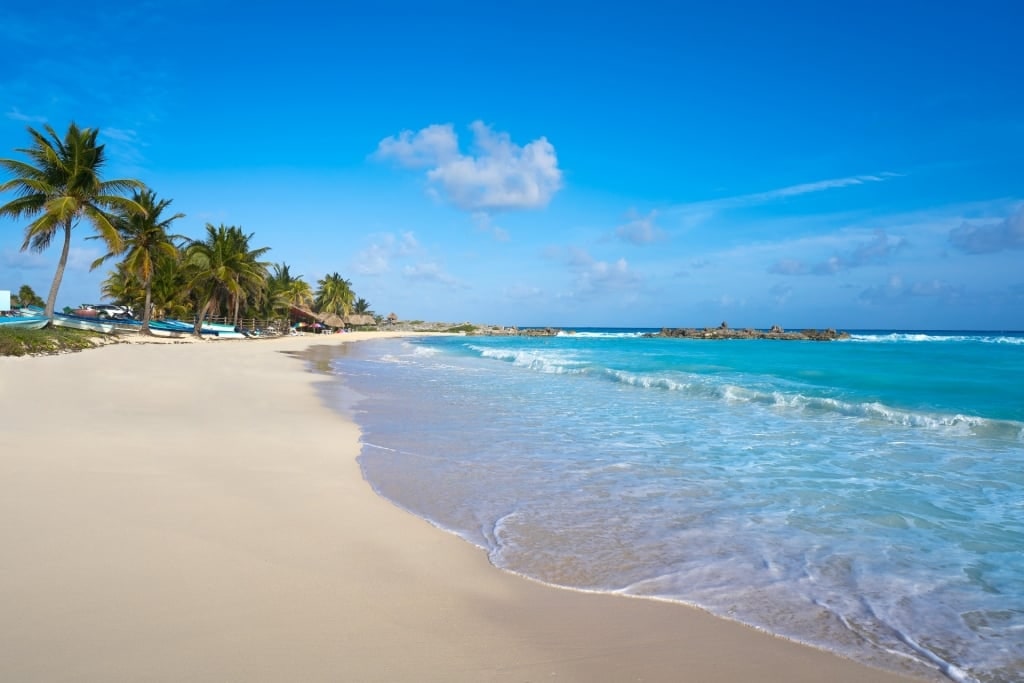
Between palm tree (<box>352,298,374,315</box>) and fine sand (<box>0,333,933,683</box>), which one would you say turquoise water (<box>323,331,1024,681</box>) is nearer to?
fine sand (<box>0,333,933,683</box>)

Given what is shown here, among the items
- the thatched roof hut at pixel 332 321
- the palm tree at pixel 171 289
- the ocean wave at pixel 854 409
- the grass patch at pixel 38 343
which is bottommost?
the ocean wave at pixel 854 409

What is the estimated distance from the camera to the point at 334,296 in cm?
8856

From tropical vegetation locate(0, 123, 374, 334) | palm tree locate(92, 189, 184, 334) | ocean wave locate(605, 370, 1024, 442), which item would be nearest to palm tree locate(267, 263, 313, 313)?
tropical vegetation locate(0, 123, 374, 334)

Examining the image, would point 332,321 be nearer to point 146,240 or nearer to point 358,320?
point 358,320

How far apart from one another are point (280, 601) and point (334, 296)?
89.7 m

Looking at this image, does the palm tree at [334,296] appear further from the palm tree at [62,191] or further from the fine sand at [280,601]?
the fine sand at [280,601]

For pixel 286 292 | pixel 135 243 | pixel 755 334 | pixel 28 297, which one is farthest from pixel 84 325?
pixel 755 334

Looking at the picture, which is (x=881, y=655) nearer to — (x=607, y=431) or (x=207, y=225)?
(x=607, y=431)

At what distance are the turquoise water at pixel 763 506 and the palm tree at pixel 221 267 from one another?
35690mm

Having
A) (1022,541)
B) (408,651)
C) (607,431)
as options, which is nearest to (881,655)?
(408,651)

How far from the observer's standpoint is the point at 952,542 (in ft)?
14.8

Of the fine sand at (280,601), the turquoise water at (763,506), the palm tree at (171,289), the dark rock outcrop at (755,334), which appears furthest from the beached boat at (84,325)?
the dark rock outcrop at (755,334)

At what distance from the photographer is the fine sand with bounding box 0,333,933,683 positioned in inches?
97.5

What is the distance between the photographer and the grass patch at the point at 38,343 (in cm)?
1675
